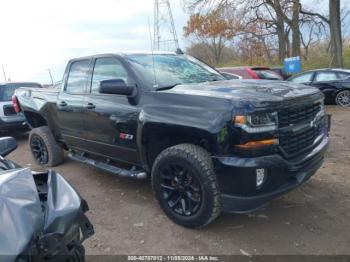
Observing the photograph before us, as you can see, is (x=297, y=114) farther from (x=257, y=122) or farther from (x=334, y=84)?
(x=334, y=84)

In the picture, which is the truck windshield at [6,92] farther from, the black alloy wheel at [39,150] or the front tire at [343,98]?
the front tire at [343,98]

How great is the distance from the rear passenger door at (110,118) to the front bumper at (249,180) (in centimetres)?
134

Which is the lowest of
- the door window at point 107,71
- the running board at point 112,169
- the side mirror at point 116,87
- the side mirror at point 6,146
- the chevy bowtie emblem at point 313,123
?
the running board at point 112,169

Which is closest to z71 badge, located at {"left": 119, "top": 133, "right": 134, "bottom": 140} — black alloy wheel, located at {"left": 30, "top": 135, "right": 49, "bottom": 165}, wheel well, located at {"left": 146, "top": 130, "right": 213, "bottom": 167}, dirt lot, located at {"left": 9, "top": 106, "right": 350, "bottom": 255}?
wheel well, located at {"left": 146, "top": 130, "right": 213, "bottom": 167}

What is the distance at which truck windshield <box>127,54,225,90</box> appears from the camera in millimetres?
4453

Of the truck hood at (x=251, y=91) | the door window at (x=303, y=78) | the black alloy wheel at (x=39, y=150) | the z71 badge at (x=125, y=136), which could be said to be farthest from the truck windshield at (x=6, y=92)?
the door window at (x=303, y=78)

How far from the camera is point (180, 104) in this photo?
3.82 metres

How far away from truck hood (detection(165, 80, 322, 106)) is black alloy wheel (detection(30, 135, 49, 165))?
351 centimetres

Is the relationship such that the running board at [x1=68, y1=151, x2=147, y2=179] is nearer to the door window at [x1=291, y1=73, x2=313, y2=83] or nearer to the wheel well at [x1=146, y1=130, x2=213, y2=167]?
the wheel well at [x1=146, y1=130, x2=213, y2=167]

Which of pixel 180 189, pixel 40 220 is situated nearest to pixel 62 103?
pixel 180 189

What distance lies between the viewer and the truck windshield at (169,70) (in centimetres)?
445

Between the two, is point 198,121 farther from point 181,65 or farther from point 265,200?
point 181,65

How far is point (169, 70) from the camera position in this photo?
471 centimetres

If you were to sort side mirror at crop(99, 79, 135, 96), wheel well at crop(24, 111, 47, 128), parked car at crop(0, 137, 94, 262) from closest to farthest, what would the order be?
1. parked car at crop(0, 137, 94, 262)
2. side mirror at crop(99, 79, 135, 96)
3. wheel well at crop(24, 111, 47, 128)
